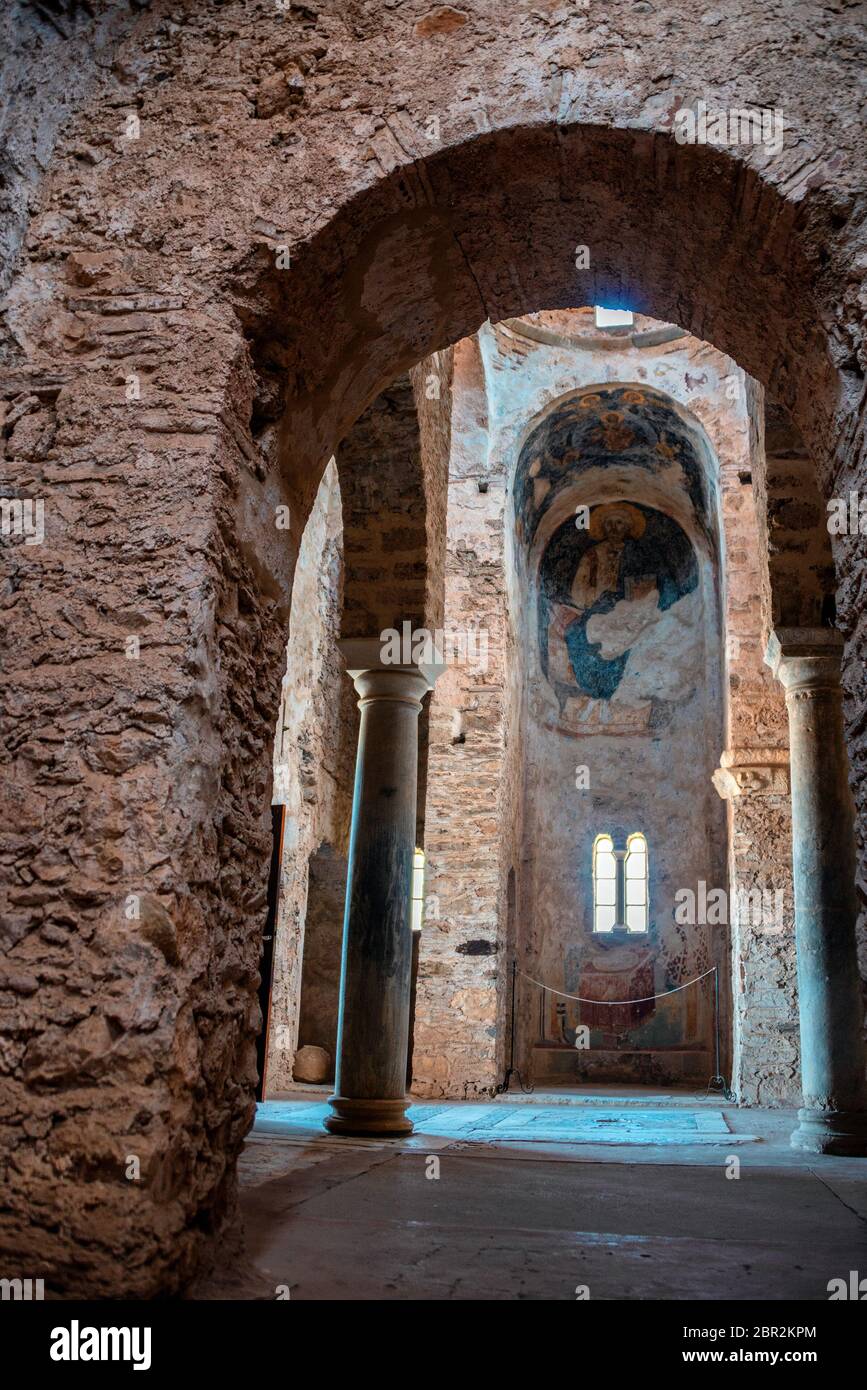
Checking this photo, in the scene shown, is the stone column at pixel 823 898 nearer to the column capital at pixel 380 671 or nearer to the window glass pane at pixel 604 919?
the column capital at pixel 380 671

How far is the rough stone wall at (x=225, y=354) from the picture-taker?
8.53 ft

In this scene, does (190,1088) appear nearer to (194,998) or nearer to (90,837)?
(194,998)

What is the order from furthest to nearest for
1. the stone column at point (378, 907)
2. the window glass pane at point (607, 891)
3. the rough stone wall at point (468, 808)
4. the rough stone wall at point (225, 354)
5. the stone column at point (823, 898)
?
1. the window glass pane at point (607, 891)
2. the rough stone wall at point (468, 808)
3. the stone column at point (823, 898)
4. the stone column at point (378, 907)
5. the rough stone wall at point (225, 354)

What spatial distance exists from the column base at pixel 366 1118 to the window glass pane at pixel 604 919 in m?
9.08

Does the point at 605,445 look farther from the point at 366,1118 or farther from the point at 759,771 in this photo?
the point at 366,1118

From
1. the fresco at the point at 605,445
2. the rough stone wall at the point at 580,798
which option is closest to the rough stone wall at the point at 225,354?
the rough stone wall at the point at 580,798

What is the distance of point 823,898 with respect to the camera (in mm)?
6453

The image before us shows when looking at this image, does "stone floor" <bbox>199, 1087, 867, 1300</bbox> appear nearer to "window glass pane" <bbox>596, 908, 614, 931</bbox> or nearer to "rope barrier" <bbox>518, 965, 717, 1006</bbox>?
"rope barrier" <bbox>518, 965, 717, 1006</bbox>

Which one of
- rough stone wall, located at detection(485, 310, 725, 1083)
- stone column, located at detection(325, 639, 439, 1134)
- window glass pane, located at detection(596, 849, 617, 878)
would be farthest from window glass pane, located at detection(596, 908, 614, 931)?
stone column, located at detection(325, 639, 439, 1134)

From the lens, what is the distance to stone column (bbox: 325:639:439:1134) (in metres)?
6.08

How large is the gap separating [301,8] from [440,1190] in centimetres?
430

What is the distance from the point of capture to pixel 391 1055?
6168mm

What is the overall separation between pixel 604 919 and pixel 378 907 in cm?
920
